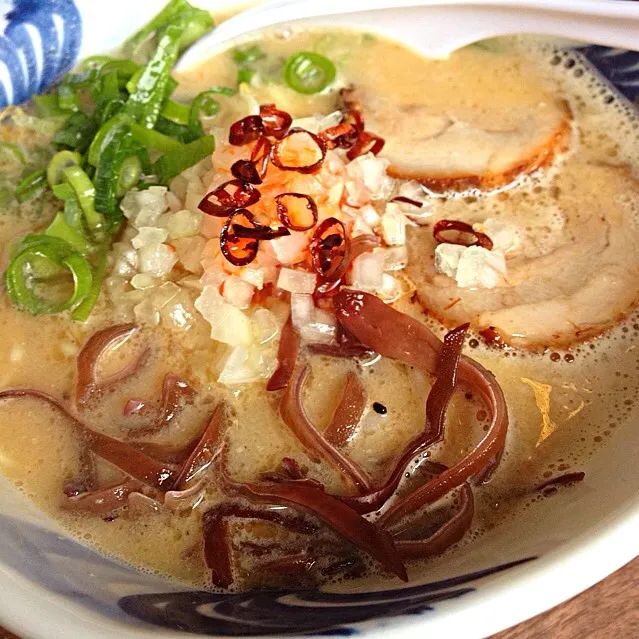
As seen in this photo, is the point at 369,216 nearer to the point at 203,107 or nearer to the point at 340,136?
the point at 340,136

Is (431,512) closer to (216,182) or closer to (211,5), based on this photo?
(216,182)

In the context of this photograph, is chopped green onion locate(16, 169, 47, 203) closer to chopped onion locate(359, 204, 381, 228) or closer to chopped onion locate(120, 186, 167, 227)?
chopped onion locate(120, 186, 167, 227)

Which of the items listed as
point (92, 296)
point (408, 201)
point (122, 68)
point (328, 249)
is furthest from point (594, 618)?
point (122, 68)

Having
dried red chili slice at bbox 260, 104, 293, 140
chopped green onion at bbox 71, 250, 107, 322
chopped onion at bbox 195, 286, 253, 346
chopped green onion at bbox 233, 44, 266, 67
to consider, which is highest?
dried red chili slice at bbox 260, 104, 293, 140

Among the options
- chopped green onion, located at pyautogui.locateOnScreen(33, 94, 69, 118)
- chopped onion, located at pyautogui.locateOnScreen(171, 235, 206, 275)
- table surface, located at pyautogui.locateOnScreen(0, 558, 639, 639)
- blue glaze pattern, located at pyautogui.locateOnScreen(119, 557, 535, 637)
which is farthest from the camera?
chopped green onion, located at pyautogui.locateOnScreen(33, 94, 69, 118)

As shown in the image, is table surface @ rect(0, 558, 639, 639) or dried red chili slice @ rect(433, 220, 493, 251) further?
dried red chili slice @ rect(433, 220, 493, 251)

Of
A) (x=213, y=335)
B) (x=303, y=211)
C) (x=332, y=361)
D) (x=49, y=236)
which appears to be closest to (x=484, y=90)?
(x=303, y=211)

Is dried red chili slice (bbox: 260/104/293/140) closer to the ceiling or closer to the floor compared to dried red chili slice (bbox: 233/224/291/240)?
closer to the ceiling

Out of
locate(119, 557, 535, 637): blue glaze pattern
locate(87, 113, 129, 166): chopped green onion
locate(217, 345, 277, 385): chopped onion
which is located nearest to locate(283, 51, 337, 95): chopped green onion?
locate(87, 113, 129, 166): chopped green onion

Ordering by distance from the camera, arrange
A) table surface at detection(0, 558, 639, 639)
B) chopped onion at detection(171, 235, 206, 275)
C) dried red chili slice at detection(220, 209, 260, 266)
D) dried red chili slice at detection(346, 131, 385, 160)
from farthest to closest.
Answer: dried red chili slice at detection(346, 131, 385, 160)
chopped onion at detection(171, 235, 206, 275)
dried red chili slice at detection(220, 209, 260, 266)
table surface at detection(0, 558, 639, 639)
